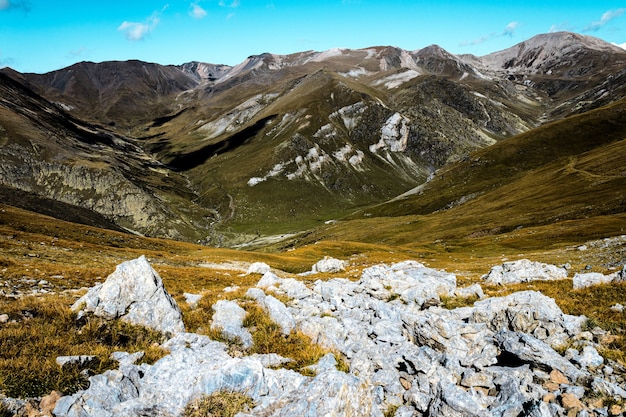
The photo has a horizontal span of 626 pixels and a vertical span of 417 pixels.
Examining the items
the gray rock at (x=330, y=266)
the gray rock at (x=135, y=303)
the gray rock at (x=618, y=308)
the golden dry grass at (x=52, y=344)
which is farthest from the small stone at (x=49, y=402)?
the gray rock at (x=330, y=266)

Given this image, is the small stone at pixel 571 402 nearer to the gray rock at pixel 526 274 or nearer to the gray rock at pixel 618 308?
the gray rock at pixel 618 308

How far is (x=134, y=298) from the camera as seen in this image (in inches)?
568

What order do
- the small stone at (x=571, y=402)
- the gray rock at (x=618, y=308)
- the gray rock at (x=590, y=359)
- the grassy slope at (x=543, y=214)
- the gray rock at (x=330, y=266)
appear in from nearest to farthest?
the small stone at (x=571, y=402), the gray rock at (x=590, y=359), the gray rock at (x=618, y=308), the gray rock at (x=330, y=266), the grassy slope at (x=543, y=214)

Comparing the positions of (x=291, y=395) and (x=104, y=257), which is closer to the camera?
(x=291, y=395)

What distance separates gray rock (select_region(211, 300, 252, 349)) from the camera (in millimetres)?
13703

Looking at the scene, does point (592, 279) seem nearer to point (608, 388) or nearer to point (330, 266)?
point (608, 388)

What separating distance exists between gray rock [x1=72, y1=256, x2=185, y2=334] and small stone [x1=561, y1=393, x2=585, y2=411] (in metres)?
13.3

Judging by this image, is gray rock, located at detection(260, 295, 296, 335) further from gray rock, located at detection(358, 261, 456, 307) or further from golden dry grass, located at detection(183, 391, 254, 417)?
gray rock, located at detection(358, 261, 456, 307)

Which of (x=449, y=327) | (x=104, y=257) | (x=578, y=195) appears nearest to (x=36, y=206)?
(x=104, y=257)

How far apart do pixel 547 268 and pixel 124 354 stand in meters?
36.7

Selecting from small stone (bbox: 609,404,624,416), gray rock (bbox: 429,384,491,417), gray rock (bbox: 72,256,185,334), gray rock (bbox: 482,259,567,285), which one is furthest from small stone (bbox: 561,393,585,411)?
gray rock (bbox: 482,259,567,285)

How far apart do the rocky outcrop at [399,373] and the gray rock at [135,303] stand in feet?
4.12

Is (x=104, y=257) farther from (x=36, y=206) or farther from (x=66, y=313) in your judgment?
(x=36, y=206)

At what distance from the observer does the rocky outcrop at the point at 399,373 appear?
→ 9555 millimetres
